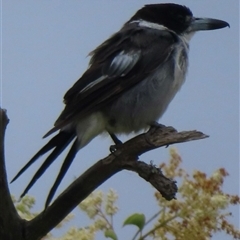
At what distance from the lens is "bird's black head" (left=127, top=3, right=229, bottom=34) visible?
2.08 meters

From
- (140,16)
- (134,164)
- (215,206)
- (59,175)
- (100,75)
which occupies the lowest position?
(215,206)

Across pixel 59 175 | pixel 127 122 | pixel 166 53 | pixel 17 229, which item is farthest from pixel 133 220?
pixel 166 53

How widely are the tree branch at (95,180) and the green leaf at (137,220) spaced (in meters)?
0.10

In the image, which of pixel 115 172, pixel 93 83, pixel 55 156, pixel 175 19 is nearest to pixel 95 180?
pixel 115 172

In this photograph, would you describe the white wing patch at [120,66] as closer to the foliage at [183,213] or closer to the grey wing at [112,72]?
the grey wing at [112,72]

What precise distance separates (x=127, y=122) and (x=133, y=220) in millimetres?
652

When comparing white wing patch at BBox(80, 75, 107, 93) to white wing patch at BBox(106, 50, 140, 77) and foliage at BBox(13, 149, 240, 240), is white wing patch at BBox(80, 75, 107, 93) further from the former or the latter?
foliage at BBox(13, 149, 240, 240)

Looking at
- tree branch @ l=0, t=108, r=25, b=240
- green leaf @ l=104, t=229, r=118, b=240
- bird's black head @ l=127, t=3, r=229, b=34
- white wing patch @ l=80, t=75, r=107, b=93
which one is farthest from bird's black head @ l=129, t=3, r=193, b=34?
green leaf @ l=104, t=229, r=118, b=240

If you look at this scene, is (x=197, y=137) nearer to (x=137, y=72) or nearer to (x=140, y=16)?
(x=137, y=72)

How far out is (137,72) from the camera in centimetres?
172

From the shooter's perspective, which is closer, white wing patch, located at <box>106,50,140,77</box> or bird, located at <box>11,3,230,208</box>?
bird, located at <box>11,3,230,208</box>

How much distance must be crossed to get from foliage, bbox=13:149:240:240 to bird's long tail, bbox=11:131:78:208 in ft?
0.75

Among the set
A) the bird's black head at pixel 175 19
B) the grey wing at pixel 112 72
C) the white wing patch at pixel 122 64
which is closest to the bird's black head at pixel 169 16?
the bird's black head at pixel 175 19

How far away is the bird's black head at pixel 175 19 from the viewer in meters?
2.08
